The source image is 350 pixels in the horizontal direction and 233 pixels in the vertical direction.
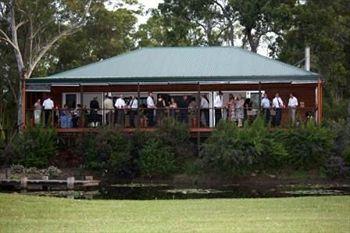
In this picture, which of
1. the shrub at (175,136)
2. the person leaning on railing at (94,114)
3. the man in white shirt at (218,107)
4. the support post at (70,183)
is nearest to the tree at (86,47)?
the person leaning on railing at (94,114)

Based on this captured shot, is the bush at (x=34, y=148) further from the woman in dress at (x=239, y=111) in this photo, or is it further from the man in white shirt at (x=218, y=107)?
the woman in dress at (x=239, y=111)

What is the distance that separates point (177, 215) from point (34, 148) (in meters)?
17.5

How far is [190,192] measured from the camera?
84.9 feet

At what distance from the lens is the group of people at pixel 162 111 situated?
1268 inches

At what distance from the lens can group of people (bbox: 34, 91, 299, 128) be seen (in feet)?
106

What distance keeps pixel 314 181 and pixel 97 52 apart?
31.1 m

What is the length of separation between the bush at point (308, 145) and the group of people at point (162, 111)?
3.32 ft

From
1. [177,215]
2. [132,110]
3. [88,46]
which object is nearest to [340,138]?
[132,110]

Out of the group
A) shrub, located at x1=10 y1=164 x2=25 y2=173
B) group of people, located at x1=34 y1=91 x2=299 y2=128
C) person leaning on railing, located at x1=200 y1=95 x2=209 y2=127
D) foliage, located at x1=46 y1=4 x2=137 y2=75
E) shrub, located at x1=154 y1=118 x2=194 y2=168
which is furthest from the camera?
foliage, located at x1=46 y1=4 x2=137 y2=75

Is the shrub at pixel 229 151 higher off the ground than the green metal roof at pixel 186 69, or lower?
lower

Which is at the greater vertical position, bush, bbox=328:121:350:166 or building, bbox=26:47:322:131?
building, bbox=26:47:322:131

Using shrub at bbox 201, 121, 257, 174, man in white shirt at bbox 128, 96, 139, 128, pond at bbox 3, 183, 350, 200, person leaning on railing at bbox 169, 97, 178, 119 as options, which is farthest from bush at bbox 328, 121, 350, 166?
man in white shirt at bbox 128, 96, 139, 128

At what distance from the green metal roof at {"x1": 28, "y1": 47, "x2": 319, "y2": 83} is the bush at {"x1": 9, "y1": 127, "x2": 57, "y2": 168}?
10.2 ft

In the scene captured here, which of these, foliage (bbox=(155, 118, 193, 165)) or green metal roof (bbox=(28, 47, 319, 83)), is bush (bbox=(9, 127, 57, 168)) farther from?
foliage (bbox=(155, 118, 193, 165))
